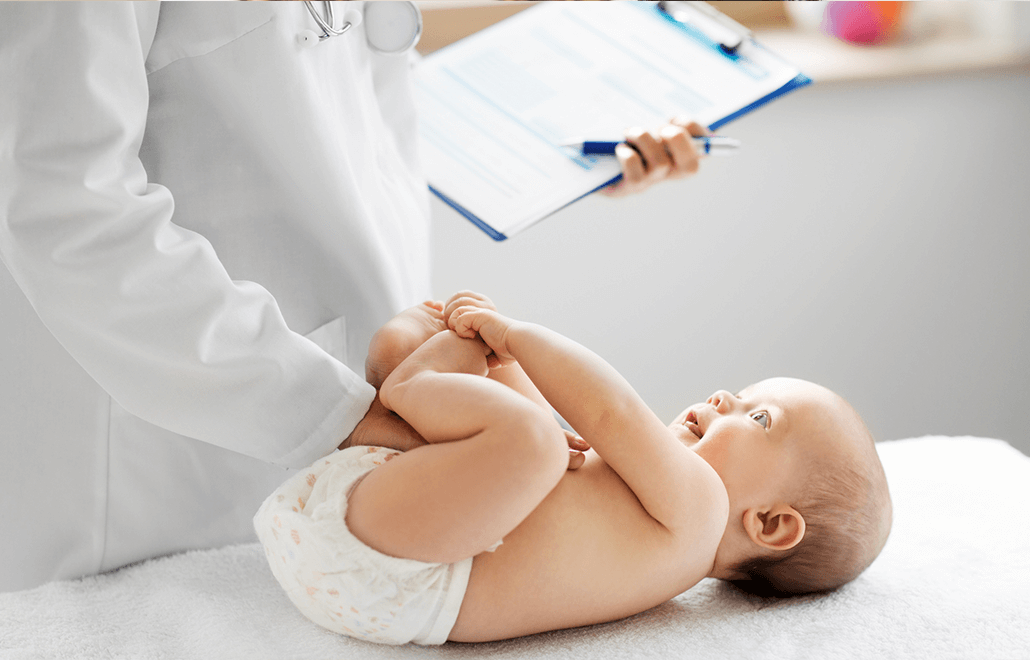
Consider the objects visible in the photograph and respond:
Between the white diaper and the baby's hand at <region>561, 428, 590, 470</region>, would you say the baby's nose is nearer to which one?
the baby's hand at <region>561, 428, 590, 470</region>

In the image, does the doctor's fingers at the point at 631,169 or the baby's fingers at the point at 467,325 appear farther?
the doctor's fingers at the point at 631,169

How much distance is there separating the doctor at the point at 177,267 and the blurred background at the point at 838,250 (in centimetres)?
84

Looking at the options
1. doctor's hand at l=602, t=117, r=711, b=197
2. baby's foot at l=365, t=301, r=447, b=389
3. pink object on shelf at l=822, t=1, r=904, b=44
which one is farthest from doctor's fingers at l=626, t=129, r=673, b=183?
pink object on shelf at l=822, t=1, r=904, b=44

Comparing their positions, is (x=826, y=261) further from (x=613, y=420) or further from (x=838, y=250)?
(x=613, y=420)

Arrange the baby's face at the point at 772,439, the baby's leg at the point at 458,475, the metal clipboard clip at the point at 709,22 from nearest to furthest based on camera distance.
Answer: the baby's leg at the point at 458,475, the baby's face at the point at 772,439, the metal clipboard clip at the point at 709,22

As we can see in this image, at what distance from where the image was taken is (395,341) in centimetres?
85

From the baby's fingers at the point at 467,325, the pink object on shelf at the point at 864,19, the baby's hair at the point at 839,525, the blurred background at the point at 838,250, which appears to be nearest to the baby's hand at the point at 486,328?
the baby's fingers at the point at 467,325

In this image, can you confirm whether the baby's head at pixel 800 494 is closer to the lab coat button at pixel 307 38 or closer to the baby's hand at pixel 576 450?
the baby's hand at pixel 576 450

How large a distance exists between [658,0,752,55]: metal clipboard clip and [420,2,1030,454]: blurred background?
497mm

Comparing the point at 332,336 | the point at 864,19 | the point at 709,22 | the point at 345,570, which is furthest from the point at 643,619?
the point at 864,19

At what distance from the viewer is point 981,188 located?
1878 mm

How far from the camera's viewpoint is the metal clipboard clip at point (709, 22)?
4.25 feet

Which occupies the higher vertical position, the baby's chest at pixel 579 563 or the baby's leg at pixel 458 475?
the baby's leg at pixel 458 475

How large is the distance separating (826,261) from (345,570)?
1449 mm
